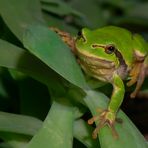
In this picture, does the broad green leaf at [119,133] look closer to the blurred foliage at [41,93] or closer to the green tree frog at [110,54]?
the blurred foliage at [41,93]

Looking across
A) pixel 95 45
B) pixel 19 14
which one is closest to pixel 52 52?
pixel 19 14

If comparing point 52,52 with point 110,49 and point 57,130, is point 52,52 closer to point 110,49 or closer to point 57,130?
point 57,130

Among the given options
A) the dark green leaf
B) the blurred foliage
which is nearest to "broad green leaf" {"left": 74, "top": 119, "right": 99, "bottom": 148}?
the blurred foliage

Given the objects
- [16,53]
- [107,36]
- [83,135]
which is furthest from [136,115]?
[16,53]

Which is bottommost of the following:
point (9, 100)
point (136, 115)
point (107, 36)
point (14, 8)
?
point (136, 115)

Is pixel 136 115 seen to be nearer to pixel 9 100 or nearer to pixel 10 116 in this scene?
pixel 9 100

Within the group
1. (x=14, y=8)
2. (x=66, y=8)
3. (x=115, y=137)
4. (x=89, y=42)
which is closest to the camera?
(x=115, y=137)
